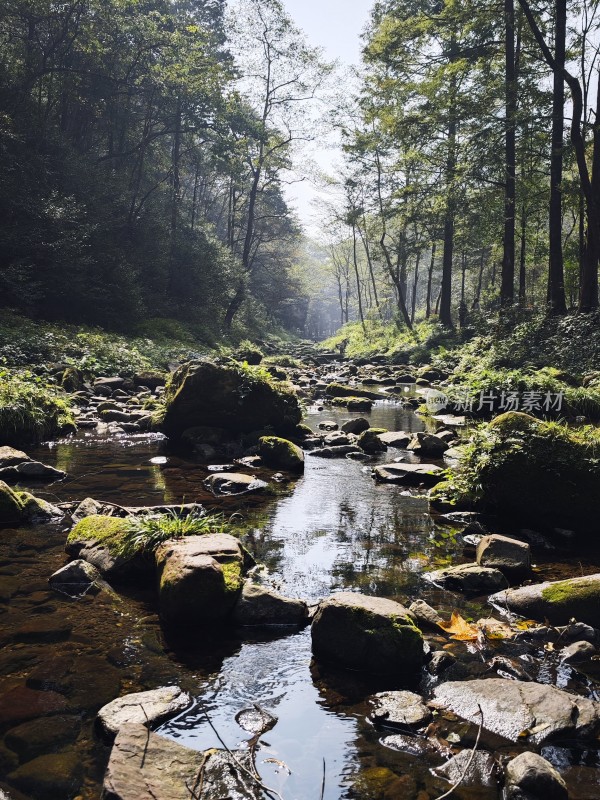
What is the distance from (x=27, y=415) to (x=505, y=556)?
28.5 feet

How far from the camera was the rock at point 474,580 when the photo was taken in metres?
5.23

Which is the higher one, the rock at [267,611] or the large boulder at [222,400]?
the large boulder at [222,400]

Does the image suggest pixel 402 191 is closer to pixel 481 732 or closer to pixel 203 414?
pixel 203 414

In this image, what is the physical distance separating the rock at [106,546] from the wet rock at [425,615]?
2.34 metres

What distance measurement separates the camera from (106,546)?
5426mm

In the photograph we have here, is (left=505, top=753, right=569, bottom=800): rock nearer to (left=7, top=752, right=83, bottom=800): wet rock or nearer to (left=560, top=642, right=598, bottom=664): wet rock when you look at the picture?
(left=560, top=642, right=598, bottom=664): wet rock

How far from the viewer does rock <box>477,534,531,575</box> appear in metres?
5.42

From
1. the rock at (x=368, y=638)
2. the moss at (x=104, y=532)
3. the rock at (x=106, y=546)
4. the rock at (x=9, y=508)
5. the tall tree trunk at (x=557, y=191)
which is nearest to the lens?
the rock at (x=368, y=638)

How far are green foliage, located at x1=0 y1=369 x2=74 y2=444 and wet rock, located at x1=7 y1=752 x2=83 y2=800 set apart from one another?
332 inches

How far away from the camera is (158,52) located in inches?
1228

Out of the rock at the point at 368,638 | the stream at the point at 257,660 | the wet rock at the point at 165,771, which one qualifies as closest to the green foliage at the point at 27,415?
the stream at the point at 257,660

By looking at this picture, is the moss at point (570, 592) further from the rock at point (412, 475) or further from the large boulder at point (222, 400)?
the large boulder at point (222, 400)

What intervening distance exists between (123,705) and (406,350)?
29682 millimetres

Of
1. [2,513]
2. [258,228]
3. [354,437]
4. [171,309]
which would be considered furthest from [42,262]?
[258,228]
